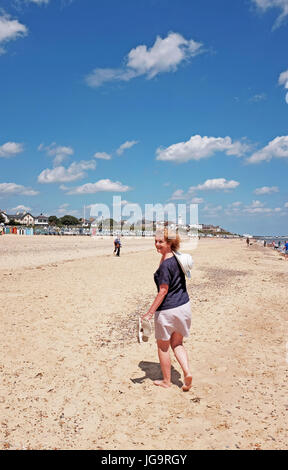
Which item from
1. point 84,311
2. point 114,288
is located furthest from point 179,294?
point 114,288

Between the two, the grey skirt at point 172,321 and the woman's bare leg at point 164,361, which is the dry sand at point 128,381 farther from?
the grey skirt at point 172,321

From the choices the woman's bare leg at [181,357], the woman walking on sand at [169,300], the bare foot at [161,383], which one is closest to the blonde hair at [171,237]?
the woman walking on sand at [169,300]

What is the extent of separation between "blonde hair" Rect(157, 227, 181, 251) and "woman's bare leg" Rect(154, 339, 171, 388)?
1.36 metres

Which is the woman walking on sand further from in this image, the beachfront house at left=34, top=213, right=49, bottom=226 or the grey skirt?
the beachfront house at left=34, top=213, right=49, bottom=226

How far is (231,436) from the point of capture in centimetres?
337

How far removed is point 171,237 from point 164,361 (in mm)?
1807

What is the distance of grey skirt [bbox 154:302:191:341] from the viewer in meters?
4.12

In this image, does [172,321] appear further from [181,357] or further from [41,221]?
[41,221]

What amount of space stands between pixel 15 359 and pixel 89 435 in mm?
2517

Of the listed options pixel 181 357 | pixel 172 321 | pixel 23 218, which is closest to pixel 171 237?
pixel 172 321

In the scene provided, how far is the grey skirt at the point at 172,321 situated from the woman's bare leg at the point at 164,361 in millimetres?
128

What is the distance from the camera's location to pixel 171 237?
4.18 meters

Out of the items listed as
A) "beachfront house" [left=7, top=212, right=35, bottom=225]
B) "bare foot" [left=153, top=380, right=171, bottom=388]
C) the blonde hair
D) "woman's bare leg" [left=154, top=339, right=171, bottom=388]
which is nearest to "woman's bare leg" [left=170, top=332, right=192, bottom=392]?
"woman's bare leg" [left=154, top=339, right=171, bottom=388]

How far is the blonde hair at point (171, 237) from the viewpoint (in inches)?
163
